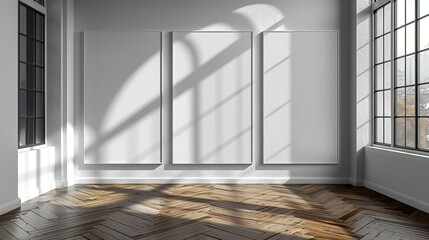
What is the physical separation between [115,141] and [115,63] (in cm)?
104

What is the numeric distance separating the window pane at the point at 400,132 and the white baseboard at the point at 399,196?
0.54 metres

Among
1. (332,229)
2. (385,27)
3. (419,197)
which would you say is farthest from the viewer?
(385,27)

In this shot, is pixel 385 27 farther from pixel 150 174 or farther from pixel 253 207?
pixel 150 174

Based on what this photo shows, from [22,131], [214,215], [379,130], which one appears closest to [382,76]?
[379,130]

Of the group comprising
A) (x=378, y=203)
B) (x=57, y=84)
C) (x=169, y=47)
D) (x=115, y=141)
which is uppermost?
(x=169, y=47)

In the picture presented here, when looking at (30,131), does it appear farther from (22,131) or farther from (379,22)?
(379,22)

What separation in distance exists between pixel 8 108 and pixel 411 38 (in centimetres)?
410

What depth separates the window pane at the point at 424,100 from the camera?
3721 millimetres

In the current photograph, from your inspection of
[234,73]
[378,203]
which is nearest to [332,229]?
[378,203]

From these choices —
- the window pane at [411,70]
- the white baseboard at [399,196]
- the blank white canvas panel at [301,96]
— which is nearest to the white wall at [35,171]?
the blank white canvas panel at [301,96]

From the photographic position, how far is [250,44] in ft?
16.6

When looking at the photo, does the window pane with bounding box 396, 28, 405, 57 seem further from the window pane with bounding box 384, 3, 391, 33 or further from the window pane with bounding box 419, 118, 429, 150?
the window pane with bounding box 419, 118, 429, 150

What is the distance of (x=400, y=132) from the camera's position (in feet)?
13.9

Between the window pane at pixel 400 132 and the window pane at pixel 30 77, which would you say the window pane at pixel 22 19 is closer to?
the window pane at pixel 30 77
